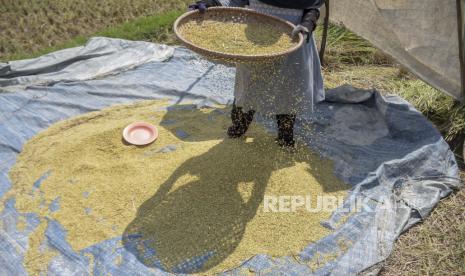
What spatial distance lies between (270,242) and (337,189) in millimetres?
617

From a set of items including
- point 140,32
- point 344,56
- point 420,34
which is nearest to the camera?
point 420,34

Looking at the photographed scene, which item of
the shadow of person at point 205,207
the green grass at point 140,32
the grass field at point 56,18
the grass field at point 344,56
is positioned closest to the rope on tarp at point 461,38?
the grass field at point 344,56

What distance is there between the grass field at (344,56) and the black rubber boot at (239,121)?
3.83 feet

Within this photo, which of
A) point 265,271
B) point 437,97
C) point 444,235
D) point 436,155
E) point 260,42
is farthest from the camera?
point 437,97

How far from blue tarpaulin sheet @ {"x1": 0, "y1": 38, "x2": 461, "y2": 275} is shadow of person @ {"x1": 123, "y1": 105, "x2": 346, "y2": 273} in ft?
0.17

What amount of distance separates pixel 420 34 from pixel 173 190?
2.07 m

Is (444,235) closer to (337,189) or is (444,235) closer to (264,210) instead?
A: (337,189)

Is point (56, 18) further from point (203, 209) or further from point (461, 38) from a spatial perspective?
point (461, 38)

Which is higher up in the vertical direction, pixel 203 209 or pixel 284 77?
pixel 284 77

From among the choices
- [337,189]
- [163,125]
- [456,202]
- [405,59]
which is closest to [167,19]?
[163,125]

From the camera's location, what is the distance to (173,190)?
2.72 metres

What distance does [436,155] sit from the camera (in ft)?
10.3

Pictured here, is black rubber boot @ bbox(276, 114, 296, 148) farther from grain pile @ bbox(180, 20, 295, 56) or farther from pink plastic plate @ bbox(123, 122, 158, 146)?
pink plastic plate @ bbox(123, 122, 158, 146)

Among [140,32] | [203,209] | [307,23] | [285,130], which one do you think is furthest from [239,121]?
[140,32]
